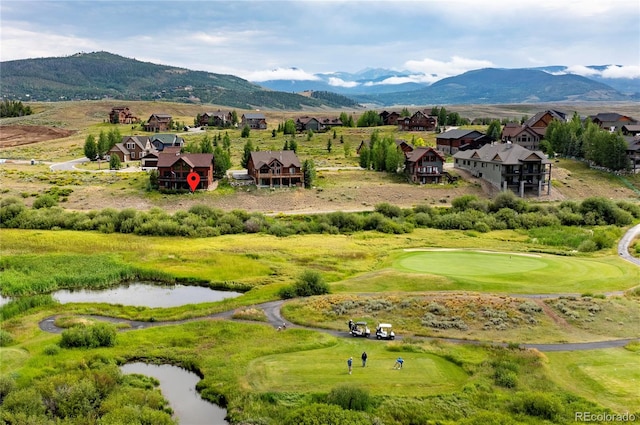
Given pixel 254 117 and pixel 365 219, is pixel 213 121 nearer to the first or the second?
pixel 254 117

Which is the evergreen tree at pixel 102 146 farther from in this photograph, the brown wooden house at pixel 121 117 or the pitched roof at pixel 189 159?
the brown wooden house at pixel 121 117

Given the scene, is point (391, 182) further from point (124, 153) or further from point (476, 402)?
point (476, 402)

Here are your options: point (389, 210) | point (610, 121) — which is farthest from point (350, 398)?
point (610, 121)

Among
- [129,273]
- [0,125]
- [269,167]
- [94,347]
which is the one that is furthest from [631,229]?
[0,125]

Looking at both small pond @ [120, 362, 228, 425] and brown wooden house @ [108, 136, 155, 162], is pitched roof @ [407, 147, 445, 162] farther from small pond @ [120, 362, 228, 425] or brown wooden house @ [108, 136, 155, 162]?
small pond @ [120, 362, 228, 425]

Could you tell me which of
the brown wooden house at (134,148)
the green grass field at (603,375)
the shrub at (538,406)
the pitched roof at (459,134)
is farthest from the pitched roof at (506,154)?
the shrub at (538,406)

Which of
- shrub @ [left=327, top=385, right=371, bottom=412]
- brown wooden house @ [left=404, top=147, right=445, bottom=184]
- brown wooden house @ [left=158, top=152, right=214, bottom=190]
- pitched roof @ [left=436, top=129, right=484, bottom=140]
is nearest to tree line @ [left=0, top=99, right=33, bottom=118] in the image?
brown wooden house @ [left=158, top=152, right=214, bottom=190]
